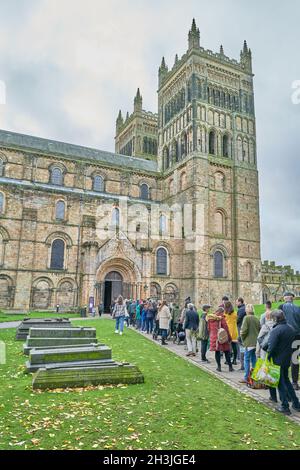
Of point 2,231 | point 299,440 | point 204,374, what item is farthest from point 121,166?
point 299,440

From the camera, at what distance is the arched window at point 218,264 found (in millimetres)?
38156

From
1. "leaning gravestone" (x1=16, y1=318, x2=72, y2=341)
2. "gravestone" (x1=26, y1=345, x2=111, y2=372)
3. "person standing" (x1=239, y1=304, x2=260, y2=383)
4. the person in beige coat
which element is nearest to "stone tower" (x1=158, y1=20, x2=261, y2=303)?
the person in beige coat

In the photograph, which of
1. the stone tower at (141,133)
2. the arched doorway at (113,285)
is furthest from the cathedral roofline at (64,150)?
the arched doorway at (113,285)

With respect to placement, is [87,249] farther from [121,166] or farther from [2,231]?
[121,166]

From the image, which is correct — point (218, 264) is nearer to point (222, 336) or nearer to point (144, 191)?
point (144, 191)

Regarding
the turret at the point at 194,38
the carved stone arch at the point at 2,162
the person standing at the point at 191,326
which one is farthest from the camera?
the turret at the point at 194,38

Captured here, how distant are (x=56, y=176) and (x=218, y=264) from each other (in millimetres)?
20504

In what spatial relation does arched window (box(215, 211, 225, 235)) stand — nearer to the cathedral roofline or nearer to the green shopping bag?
the cathedral roofline

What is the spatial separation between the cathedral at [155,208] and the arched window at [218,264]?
14 centimetres

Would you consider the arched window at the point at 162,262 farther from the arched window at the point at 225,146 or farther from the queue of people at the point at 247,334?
the queue of people at the point at 247,334

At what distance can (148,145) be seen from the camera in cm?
5878

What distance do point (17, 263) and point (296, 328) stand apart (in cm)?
2805

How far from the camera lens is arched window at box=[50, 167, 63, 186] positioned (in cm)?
3775

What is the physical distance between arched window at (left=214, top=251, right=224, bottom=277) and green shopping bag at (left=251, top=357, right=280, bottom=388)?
31.3m
